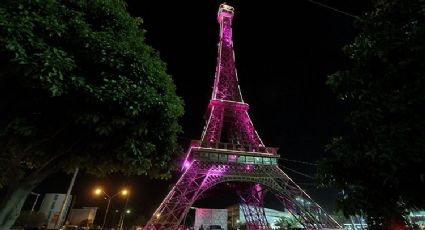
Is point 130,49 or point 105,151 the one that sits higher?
point 130,49

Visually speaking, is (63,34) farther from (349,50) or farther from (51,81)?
(349,50)

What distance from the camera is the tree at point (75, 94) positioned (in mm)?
4453

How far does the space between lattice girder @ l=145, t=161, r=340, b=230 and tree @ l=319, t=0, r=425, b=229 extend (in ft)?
69.2

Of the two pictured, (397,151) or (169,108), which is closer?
(397,151)

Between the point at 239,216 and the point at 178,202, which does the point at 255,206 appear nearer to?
the point at 178,202

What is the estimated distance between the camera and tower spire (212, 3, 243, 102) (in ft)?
117

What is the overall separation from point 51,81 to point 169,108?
8.30 feet

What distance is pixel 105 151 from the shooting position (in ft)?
20.3

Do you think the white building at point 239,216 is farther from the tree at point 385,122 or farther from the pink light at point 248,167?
the tree at point 385,122

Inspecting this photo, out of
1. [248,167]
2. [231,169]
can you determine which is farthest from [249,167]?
[231,169]

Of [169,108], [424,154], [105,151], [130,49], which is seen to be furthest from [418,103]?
[105,151]

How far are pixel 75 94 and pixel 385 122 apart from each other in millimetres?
5810

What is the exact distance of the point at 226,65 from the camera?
38.9m

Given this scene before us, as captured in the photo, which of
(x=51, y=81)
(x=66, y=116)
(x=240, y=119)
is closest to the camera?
(x=51, y=81)
